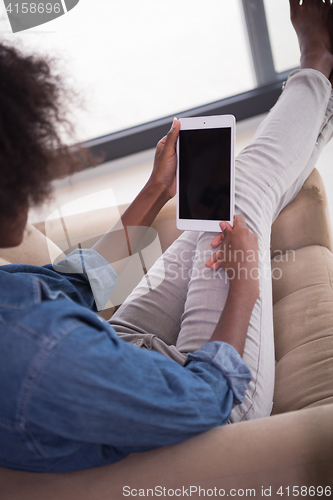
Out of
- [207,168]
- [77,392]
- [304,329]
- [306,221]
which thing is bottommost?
[304,329]

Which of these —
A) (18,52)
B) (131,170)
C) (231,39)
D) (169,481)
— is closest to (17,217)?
(18,52)

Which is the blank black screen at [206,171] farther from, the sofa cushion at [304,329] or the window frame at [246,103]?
the window frame at [246,103]

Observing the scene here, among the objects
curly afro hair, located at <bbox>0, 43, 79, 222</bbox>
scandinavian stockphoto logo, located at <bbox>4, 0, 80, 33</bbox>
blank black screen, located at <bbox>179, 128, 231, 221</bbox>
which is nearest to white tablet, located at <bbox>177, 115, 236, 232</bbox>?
blank black screen, located at <bbox>179, 128, 231, 221</bbox>

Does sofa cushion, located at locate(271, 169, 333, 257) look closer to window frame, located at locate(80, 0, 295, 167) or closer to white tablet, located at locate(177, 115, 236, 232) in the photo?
white tablet, located at locate(177, 115, 236, 232)

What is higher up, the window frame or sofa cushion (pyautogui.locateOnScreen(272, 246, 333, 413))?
the window frame

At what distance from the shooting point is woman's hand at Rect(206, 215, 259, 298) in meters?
0.72

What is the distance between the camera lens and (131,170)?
2.18 meters

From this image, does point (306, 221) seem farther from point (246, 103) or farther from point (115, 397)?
point (246, 103)

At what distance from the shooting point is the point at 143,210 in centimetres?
94

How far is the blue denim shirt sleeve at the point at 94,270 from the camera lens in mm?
811

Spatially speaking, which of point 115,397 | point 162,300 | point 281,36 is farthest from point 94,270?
point 281,36

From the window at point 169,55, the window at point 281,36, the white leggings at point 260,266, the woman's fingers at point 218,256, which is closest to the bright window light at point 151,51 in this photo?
the window at point 169,55

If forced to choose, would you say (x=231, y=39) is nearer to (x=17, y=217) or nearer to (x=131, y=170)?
(x=131, y=170)

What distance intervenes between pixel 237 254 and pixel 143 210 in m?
0.29
